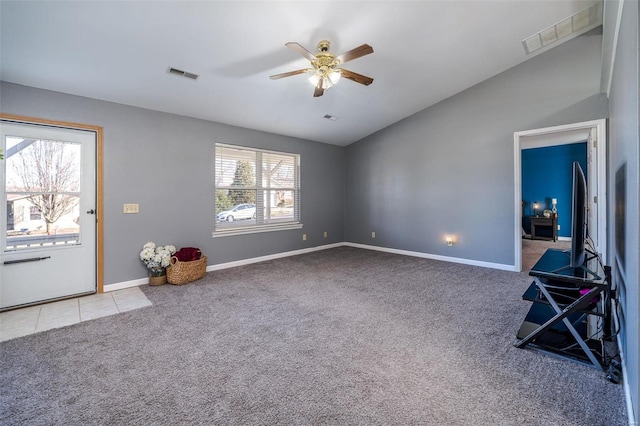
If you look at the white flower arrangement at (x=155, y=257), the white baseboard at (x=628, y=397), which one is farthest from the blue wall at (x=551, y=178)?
the white flower arrangement at (x=155, y=257)

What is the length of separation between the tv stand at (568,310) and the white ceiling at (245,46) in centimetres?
271

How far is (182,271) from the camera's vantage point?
12.6 ft

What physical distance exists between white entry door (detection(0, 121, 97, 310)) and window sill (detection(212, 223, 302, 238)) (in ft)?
5.56

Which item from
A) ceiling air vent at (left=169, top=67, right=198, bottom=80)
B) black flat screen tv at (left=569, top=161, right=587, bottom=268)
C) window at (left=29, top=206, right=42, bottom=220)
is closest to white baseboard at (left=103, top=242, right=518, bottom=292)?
window at (left=29, top=206, right=42, bottom=220)

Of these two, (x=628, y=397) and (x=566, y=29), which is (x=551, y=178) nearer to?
(x=566, y=29)

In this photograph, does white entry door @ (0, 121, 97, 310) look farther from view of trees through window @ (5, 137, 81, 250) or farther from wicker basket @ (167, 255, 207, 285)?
wicker basket @ (167, 255, 207, 285)

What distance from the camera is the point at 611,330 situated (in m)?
2.31

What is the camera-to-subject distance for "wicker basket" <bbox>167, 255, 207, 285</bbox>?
382 cm

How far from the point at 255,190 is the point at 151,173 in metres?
1.78

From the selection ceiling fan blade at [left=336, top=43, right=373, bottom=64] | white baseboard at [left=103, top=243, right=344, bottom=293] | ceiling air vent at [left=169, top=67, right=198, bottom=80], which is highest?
ceiling air vent at [left=169, top=67, right=198, bottom=80]

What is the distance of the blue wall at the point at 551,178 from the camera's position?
23.5 ft

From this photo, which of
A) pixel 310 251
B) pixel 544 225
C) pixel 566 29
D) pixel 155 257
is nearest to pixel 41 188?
pixel 155 257

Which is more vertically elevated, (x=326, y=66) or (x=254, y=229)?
(x=326, y=66)

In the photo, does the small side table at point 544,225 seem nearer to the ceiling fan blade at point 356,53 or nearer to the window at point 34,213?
the ceiling fan blade at point 356,53
